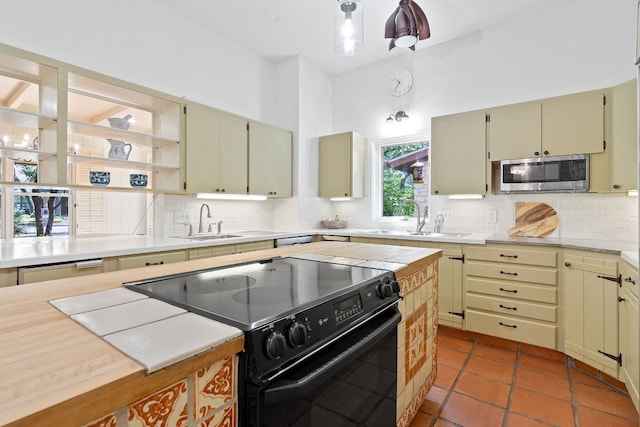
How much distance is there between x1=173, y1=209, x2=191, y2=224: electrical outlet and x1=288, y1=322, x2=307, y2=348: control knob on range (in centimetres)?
293

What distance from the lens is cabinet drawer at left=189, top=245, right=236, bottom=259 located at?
9.00ft

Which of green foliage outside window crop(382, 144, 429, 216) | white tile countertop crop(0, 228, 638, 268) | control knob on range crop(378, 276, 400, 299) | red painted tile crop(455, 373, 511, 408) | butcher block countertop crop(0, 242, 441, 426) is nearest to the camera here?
butcher block countertop crop(0, 242, 441, 426)

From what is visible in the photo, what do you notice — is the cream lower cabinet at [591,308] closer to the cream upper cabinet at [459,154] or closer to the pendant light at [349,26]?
the cream upper cabinet at [459,154]

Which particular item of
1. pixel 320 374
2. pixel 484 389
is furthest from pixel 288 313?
pixel 484 389

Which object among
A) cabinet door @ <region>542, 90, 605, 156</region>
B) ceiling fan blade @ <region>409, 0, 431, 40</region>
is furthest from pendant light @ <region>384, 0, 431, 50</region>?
cabinet door @ <region>542, 90, 605, 156</region>

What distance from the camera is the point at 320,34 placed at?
3779 millimetres

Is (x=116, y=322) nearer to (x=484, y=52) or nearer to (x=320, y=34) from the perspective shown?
(x=320, y=34)

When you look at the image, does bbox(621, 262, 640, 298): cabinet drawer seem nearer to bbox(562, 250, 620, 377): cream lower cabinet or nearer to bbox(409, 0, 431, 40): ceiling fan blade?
bbox(562, 250, 620, 377): cream lower cabinet

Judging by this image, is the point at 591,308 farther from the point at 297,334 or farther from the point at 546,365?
the point at 297,334

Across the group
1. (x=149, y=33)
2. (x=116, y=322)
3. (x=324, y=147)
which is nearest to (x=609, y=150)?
(x=324, y=147)

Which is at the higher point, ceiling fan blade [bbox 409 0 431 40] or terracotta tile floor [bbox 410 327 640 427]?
ceiling fan blade [bbox 409 0 431 40]

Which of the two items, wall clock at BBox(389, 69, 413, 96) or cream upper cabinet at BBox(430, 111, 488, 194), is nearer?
cream upper cabinet at BBox(430, 111, 488, 194)

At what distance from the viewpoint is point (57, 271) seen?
2.00 meters

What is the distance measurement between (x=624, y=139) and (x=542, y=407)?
214 centimetres
